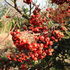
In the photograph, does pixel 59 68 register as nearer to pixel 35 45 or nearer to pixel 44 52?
pixel 44 52

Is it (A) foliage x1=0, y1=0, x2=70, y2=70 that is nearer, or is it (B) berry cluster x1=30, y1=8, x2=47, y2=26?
(A) foliage x1=0, y1=0, x2=70, y2=70

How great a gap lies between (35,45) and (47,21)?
55 centimetres

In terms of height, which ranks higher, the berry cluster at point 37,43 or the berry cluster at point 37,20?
the berry cluster at point 37,20

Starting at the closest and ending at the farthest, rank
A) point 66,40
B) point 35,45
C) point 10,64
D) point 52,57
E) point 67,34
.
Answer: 1. point 35,45
2. point 67,34
3. point 66,40
4. point 52,57
5. point 10,64

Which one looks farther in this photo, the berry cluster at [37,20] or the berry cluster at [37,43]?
the berry cluster at [37,20]

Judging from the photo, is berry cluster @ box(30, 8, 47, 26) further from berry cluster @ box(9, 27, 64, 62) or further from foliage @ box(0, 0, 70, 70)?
berry cluster @ box(9, 27, 64, 62)

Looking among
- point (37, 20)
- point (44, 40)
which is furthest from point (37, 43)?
point (37, 20)

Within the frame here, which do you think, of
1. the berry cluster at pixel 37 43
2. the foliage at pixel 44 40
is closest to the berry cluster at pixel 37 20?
the foliage at pixel 44 40

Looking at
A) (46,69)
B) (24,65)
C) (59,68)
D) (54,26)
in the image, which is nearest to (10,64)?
(24,65)

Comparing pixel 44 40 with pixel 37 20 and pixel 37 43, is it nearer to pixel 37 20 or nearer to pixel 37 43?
pixel 37 43

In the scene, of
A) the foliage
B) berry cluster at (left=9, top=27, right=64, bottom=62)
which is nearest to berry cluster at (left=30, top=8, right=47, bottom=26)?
the foliage

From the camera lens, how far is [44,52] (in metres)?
2.91

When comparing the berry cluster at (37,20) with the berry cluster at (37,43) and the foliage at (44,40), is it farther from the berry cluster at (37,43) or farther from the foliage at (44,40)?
the berry cluster at (37,43)

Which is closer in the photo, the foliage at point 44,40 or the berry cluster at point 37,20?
the foliage at point 44,40
